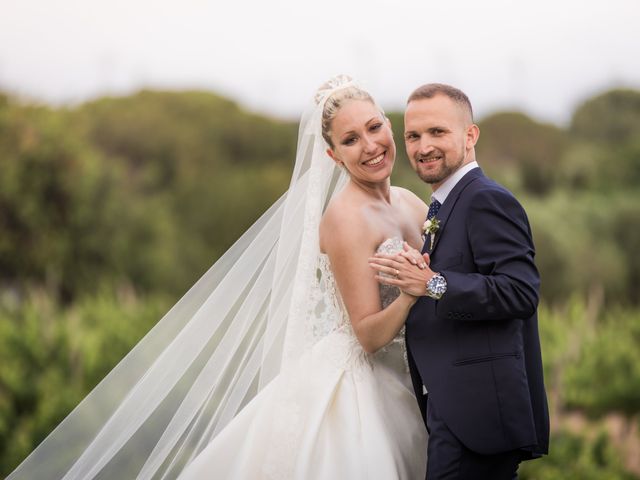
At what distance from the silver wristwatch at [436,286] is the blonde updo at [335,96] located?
0.90 m

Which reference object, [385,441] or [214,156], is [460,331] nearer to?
[385,441]

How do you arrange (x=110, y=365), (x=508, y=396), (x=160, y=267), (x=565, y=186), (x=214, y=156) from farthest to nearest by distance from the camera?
(x=214, y=156) → (x=565, y=186) → (x=160, y=267) → (x=110, y=365) → (x=508, y=396)

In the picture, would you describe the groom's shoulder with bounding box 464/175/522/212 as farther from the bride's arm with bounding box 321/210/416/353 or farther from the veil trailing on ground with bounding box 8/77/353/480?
the veil trailing on ground with bounding box 8/77/353/480

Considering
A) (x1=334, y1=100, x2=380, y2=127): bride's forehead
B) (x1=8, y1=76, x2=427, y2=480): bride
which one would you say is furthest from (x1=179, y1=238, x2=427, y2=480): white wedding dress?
(x1=334, y1=100, x2=380, y2=127): bride's forehead

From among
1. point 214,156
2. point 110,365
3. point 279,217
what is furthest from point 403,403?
point 214,156

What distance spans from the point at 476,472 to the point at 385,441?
391 millimetres

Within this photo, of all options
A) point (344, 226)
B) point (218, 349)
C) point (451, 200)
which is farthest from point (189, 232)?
point (451, 200)

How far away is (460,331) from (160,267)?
78.0 feet

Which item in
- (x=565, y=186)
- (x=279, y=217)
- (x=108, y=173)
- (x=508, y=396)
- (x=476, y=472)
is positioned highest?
(x=279, y=217)

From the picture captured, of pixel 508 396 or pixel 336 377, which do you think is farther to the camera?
pixel 336 377

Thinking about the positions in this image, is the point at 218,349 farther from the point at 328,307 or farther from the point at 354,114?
the point at 354,114

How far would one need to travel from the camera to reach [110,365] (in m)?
9.93

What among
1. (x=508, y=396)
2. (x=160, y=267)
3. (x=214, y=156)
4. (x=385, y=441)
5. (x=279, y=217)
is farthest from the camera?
(x=214, y=156)

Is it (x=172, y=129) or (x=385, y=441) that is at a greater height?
(x=385, y=441)
